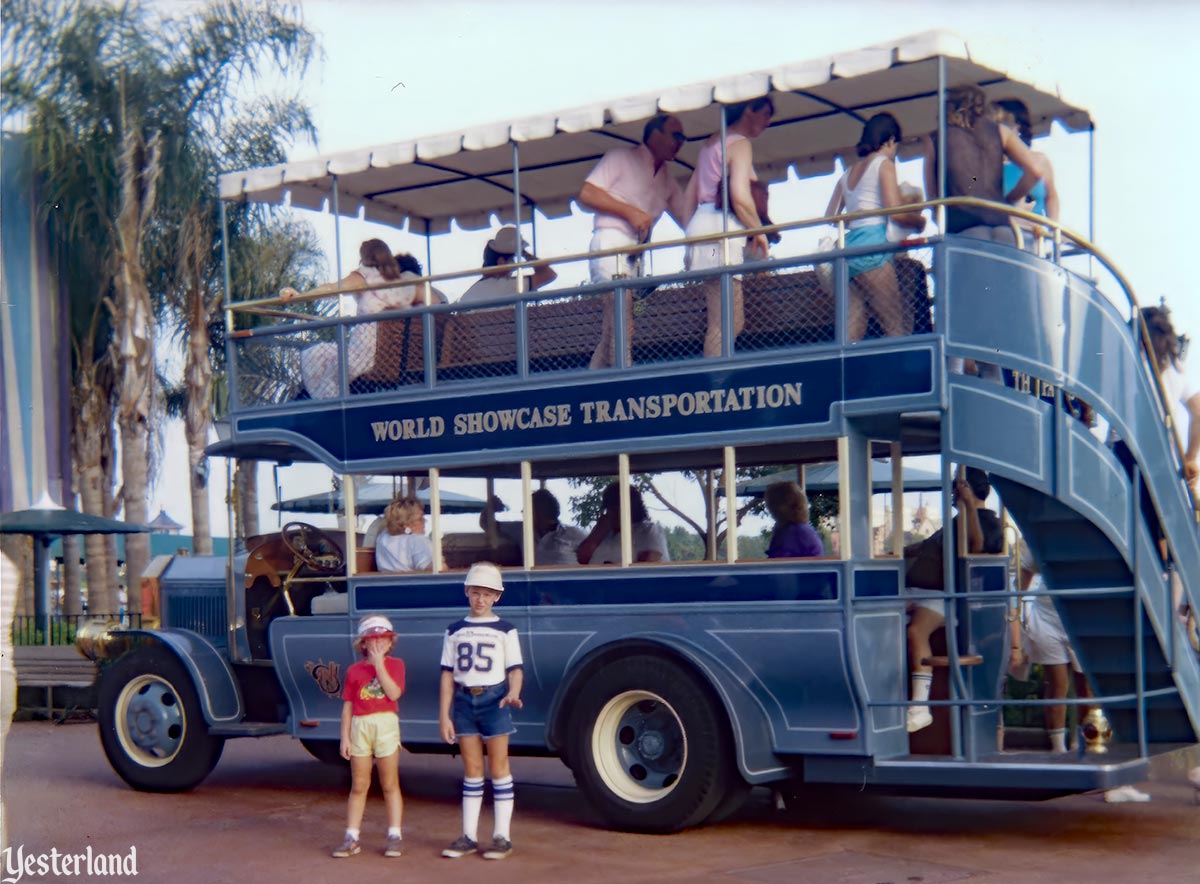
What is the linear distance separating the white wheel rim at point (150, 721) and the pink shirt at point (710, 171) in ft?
16.6

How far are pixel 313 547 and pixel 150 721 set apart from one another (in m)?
1.66

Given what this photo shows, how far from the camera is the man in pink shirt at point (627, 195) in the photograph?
959 centimetres

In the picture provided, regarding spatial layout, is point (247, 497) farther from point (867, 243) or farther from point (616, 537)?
point (867, 243)

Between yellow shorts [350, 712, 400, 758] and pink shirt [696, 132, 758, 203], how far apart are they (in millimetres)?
3620

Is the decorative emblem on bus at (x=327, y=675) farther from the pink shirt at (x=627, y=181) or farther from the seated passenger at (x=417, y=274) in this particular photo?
the pink shirt at (x=627, y=181)

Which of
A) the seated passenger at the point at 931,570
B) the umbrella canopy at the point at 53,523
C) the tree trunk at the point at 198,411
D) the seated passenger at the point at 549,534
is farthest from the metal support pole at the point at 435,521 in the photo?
the tree trunk at the point at 198,411

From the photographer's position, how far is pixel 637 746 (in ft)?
28.5

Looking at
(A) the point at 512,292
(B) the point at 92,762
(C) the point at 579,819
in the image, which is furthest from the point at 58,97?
(C) the point at 579,819

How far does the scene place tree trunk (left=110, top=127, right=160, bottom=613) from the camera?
19.2m

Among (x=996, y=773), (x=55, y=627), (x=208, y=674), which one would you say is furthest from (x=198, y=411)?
(x=996, y=773)

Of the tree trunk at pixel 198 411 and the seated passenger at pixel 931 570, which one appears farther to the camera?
the tree trunk at pixel 198 411

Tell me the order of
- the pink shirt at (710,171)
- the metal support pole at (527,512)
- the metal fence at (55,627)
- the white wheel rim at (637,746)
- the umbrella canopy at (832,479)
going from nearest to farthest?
the white wheel rim at (637,746), the umbrella canopy at (832,479), the pink shirt at (710,171), the metal support pole at (527,512), the metal fence at (55,627)

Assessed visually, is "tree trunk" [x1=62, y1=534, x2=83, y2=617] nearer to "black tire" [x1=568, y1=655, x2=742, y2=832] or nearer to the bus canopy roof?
the bus canopy roof

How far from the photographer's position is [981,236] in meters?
8.66
